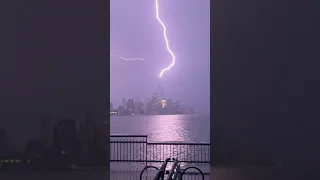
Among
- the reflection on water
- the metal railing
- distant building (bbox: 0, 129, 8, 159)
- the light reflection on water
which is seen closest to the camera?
distant building (bbox: 0, 129, 8, 159)

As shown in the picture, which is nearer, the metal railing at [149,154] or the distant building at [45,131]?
the distant building at [45,131]

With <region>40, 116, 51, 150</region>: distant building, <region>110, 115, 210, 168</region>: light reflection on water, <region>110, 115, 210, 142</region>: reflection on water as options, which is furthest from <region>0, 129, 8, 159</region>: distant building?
<region>110, 115, 210, 168</region>: light reflection on water

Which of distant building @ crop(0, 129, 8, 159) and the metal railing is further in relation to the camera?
the metal railing

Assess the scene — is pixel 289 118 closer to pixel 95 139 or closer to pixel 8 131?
pixel 95 139

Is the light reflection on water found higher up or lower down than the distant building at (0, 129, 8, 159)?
lower down

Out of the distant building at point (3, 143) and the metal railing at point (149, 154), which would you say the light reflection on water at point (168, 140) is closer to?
the metal railing at point (149, 154)

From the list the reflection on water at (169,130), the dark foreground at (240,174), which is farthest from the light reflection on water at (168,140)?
the dark foreground at (240,174)

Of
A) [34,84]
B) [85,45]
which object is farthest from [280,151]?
[34,84]

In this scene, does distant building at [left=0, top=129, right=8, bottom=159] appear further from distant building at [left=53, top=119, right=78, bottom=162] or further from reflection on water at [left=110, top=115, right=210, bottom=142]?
reflection on water at [left=110, top=115, right=210, bottom=142]

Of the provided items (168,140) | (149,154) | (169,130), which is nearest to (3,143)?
(149,154)

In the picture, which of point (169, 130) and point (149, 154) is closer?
point (149, 154)

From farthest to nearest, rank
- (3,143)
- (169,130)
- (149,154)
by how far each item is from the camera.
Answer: (169,130)
(149,154)
(3,143)

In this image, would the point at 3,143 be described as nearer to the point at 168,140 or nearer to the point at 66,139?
the point at 66,139
